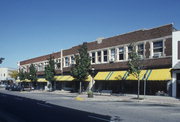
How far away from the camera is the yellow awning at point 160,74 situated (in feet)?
80.9

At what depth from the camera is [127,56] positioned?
104ft

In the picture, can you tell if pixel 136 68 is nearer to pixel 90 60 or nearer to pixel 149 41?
pixel 149 41

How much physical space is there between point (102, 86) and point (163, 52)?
12.4 m

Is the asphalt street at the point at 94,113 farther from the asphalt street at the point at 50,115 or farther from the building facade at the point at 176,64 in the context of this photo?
the building facade at the point at 176,64

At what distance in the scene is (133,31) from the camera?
31.4 meters

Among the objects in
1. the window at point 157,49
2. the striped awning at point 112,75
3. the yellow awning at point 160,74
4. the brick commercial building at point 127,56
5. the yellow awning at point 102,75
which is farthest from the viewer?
the yellow awning at point 102,75

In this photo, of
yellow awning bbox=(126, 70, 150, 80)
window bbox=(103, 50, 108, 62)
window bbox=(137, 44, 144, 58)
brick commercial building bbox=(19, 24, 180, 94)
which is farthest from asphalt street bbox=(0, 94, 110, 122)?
window bbox=(103, 50, 108, 62)

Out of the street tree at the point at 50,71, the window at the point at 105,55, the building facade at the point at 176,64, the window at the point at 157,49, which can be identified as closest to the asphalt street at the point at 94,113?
the building facade at the point at 176,64

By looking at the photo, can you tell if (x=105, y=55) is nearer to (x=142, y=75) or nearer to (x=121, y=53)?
(x=121, y=53)

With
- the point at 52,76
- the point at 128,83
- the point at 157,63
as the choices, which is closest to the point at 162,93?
the point at 157,63

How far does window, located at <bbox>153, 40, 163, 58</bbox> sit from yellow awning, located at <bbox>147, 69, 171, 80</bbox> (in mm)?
2112

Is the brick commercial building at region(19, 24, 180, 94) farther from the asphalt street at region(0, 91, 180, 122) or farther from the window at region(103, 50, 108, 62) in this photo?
the asphalt street at region(0, 91, 180, 122)

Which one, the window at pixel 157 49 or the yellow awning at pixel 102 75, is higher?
the window at pixel 157 49

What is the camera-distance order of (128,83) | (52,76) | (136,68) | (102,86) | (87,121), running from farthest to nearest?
(52,76) → (102,86) → (128,83) → (136,68) → (87,121)
